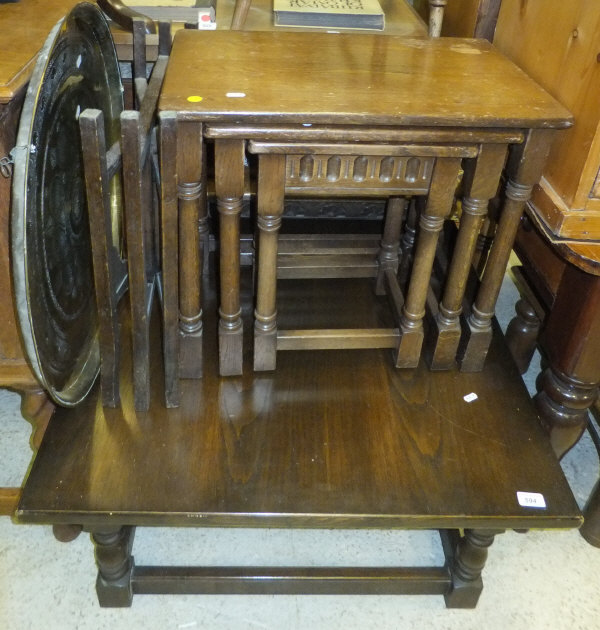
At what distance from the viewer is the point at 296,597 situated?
3.96 ft

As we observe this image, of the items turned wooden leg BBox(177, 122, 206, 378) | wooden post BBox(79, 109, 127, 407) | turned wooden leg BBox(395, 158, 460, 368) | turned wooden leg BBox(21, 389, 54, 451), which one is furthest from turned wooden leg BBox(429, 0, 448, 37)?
turned wooden leg BBox(21, 389, 54, 451)

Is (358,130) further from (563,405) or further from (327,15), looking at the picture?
(327,15)

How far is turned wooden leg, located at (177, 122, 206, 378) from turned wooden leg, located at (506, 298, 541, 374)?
739 mm

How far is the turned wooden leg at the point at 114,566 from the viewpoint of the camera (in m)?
1.03

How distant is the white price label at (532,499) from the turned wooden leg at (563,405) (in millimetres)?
219

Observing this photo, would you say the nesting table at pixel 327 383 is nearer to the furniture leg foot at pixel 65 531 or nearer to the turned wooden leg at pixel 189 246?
the turned wooden leg at pixel 189 246

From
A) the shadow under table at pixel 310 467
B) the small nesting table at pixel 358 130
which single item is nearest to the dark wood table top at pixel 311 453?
the shadow under table at pixel 310 467

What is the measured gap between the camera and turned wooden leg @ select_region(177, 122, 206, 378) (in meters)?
0.89

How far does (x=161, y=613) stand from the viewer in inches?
46.1

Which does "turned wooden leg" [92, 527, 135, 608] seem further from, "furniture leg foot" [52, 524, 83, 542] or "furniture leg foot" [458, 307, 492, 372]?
"furniture leg foot" [458, 307, 492, 372]

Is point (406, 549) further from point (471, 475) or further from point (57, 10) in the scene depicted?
point (57, 10)

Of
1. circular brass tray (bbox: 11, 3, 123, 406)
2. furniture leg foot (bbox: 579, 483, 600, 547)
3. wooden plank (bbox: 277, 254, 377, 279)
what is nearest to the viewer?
circular brass tray (bbox: 11, 3, 123, 406)

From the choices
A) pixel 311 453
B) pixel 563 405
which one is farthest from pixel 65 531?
pixel 563 405

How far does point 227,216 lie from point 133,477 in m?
0.40
